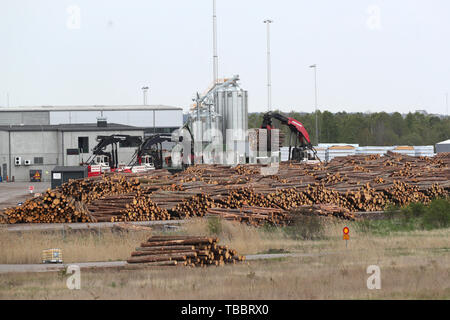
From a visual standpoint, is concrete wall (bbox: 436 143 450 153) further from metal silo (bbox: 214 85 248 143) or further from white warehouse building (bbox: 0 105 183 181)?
white warehouse building (bbox: 0 105 183 181)

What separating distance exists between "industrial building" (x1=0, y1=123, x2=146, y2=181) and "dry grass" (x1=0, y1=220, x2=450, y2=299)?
55.1 m

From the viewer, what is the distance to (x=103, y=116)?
99000 mm

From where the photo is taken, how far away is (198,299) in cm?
1202

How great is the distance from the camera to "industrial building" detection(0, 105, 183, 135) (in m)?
99.4

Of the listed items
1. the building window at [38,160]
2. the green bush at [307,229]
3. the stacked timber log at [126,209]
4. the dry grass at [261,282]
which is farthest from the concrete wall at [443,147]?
the dry grass at [261,282]

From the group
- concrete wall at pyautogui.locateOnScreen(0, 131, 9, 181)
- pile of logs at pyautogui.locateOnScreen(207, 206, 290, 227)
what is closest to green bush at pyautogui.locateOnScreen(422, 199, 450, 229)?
pile of logs at pyautogui.locateOnScreen(207, 206, 290, 227)

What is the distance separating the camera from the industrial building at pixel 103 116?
99.4m

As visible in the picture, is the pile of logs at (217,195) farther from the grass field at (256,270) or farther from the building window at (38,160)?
the building window at (38,160)

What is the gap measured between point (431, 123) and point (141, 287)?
136743 millimetres

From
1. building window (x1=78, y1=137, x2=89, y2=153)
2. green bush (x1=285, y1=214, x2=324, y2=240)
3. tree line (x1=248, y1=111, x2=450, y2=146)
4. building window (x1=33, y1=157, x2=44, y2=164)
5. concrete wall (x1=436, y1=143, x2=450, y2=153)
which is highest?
tree line (x1=248, y1=111, x2=450, y2=146)

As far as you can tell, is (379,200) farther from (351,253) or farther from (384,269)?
(384,269)

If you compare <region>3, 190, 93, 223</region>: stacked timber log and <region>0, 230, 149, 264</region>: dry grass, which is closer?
<region>0, 230, 149, 264</region>: dry grass

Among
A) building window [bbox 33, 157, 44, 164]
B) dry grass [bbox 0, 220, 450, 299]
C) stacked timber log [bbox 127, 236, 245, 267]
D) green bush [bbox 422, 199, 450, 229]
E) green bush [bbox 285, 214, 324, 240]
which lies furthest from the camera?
building window [bbox 33, 157, 44, 164]

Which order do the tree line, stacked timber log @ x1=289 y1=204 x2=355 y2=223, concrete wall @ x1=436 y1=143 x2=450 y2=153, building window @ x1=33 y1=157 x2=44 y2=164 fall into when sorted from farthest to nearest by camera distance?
the tree line → concrete wall @ x1=436 y1=143 x2=450 y2=153 → building window @ x1=33 y1=157 x2=44 y2=164 → stacked timber log @ x1=289 y1=204 x2=355 y2=223
